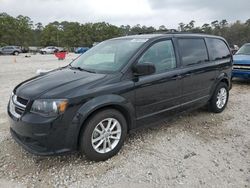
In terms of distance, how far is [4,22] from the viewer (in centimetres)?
5188

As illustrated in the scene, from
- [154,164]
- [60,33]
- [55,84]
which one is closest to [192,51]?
[154,164]

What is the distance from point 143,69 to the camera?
3627 millimetres

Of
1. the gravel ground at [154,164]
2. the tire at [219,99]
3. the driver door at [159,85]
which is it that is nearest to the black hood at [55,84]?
the driver door at [159,85]

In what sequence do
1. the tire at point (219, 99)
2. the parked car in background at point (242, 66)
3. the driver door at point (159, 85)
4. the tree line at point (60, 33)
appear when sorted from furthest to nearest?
1. the tree line at point (60, 33)
2. the parked car in background at point (242, 66)
3. the tire at point (219, 99)
4. the driver door at point (159, 85)

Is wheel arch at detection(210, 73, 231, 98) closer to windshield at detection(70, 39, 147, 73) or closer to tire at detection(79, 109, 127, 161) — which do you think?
windshield at detection(70, 39, 147, 73)

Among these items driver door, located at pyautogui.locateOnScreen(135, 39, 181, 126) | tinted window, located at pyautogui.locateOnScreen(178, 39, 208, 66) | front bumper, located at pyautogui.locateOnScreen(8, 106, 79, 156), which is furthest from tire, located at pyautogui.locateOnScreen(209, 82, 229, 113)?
front bumper, located at pyautogui.locateOnScreen(8, 106, 79, 156)

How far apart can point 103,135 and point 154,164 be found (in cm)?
81

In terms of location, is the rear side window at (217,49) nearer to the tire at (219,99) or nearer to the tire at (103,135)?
the tire at (219,99)

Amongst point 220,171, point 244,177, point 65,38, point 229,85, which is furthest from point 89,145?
point 65,38

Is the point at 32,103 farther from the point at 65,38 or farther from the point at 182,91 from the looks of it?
the point at 65,38

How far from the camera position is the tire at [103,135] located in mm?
3289

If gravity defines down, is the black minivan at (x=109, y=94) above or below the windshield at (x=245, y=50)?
below

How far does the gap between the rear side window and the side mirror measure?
2169 mm

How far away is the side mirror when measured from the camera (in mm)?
3615
